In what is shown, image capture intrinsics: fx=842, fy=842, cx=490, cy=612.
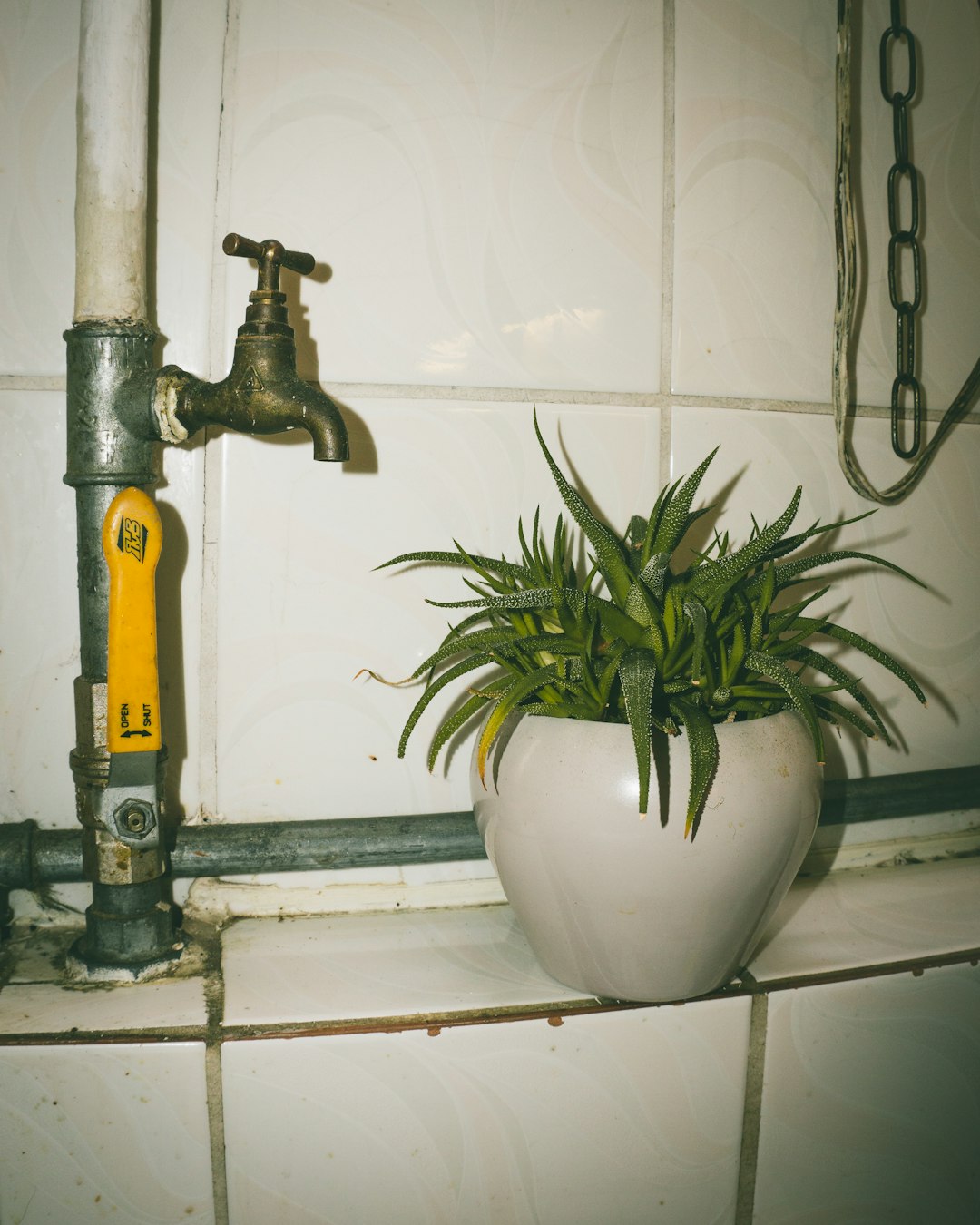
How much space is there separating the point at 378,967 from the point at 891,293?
696mm

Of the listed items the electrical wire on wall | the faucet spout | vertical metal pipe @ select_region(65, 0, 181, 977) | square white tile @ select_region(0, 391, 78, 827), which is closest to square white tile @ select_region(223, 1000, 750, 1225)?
vertical metal pipe @ select_region(65, 0, 181, 977)

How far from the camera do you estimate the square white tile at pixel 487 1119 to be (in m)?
0.51

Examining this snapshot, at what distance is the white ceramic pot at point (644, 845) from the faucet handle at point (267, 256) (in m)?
0.32

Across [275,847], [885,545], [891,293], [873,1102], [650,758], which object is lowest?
[873,1102]

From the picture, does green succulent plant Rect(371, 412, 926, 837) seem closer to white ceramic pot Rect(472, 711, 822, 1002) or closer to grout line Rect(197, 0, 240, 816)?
white ceramic pot Rect(472, 711, 822, 1002)

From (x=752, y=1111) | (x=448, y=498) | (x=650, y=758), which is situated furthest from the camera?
(x=448, y=498)

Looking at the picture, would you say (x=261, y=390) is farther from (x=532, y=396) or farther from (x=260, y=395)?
(x=532, y=396)

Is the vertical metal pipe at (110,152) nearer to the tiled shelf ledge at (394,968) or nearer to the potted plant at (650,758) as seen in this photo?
the potted plant at (650,758)

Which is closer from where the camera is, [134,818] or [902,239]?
[134,818]

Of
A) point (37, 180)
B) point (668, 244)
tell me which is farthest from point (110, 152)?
point (668, 244)

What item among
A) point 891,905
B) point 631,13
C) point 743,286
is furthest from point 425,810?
point 631,13

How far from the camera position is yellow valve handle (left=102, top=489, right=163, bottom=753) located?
1.68 feet

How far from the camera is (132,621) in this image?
0.52m

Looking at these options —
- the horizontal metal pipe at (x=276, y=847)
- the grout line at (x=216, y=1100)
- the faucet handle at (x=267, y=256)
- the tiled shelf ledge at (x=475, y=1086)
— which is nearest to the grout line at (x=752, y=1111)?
the tiled shelf ledge at (x=475, y=1086)
